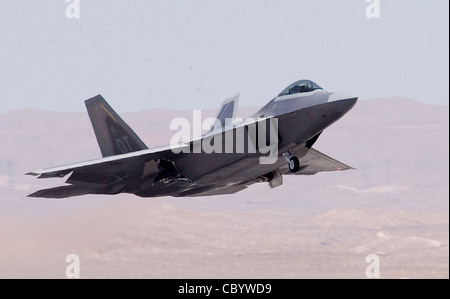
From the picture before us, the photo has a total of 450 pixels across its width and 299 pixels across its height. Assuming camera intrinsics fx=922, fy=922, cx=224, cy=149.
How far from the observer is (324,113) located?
2725 cm

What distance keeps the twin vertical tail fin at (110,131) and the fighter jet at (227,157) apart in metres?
3.22

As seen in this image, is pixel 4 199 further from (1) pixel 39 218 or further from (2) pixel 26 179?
(1) pixel 39 218

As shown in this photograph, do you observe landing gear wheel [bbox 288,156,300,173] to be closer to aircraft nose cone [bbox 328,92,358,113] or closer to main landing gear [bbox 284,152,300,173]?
main landing gear [bbox 284,152,300,173]

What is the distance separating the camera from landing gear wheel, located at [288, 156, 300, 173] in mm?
28672

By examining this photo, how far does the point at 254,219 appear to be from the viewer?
337 feet

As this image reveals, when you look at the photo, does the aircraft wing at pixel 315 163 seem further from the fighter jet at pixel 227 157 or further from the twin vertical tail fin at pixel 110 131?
the twin vertical tail fin at pixel 110 131

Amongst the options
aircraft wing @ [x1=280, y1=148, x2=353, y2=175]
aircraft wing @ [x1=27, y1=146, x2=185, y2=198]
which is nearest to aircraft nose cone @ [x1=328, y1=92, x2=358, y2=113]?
aircraft wing @ [x1=280, y1=148, x2=353, y2=175]

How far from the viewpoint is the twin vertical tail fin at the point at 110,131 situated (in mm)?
34156

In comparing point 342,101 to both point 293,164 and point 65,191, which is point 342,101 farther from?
point 65,191

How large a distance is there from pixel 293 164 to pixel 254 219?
74.4 m

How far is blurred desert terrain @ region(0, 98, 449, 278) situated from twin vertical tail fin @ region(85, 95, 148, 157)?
1448cm
